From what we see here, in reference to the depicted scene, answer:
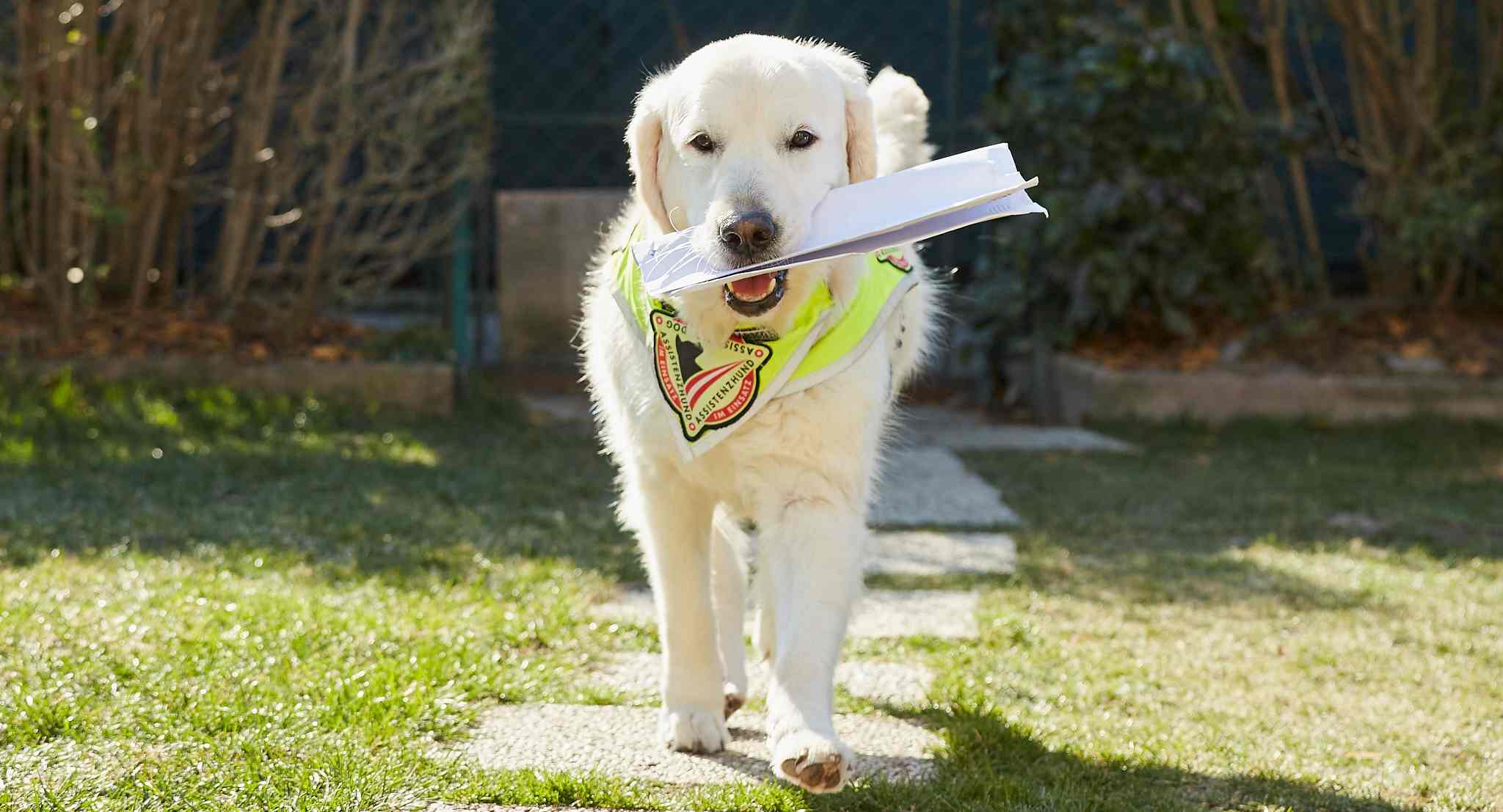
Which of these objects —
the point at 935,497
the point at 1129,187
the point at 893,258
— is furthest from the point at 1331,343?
the point at 893,258

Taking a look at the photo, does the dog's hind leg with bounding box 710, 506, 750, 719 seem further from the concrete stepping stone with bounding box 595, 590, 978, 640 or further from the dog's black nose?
the dog's black nose

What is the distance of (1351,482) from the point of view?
5.68 metres

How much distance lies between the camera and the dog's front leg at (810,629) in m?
2.42

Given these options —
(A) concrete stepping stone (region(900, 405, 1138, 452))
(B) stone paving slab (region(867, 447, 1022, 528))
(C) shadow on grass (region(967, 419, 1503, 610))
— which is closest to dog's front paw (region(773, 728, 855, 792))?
(C) shadow on grass (region(967, 419, 1503, 610))

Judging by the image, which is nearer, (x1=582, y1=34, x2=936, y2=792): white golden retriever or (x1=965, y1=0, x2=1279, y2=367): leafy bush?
(x1=582, y1=34, x2=936, y2=792): white golden retriever

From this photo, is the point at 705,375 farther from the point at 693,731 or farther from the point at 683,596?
the point at 693,731

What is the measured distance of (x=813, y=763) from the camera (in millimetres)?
2389

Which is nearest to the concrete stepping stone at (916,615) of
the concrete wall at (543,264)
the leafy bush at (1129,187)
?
the leafy bush at (1129,187)

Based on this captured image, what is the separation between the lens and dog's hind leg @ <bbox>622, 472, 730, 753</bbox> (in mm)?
2893

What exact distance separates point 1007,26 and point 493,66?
2.78 m

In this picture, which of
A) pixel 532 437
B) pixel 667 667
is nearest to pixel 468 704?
pixel 667 667

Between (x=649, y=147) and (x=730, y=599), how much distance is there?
0.99 m

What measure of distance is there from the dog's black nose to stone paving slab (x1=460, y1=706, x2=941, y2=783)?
927mm

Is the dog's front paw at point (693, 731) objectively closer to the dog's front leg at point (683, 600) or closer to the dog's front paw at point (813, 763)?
the dog's front leg at point (683, 600)
